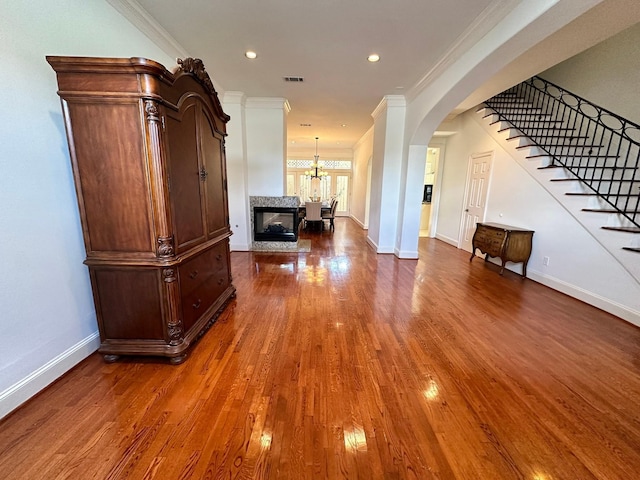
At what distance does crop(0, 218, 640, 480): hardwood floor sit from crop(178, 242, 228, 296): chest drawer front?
518mm

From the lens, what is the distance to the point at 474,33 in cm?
266

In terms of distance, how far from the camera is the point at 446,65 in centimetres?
333

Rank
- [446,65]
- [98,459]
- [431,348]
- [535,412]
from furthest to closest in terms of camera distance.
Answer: [446,65] → [431,348] → [535,412] → [98,459]

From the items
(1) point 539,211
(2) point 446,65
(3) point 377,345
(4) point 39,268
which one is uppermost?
(2) point 446,65

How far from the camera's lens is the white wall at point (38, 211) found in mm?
1517

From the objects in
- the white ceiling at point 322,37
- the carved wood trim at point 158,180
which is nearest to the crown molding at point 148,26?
the white ceiling at point 322,37

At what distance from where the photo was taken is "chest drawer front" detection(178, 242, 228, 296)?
205 centimetres

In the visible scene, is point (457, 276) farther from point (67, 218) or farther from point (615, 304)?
point (67, 218)

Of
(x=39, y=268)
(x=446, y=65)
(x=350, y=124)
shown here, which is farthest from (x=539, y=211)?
(x=39, y=268)

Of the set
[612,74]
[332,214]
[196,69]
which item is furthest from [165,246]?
[332,214]

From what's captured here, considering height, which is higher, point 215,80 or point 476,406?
point 215,80

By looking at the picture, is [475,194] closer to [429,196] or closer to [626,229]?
[429,196]

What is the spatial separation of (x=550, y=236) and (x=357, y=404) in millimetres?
4011

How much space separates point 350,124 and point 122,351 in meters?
6.77
